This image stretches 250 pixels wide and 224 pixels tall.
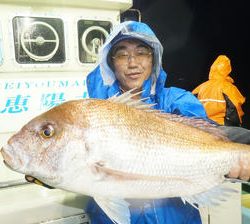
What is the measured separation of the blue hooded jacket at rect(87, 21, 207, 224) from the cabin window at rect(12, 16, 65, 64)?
912 mm

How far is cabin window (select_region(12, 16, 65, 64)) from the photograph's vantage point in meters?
3.32

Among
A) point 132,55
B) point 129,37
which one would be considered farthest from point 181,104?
point 129,37

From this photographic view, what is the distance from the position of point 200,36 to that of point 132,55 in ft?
96.5

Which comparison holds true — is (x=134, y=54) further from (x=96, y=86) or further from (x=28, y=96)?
(x=28, y=96)

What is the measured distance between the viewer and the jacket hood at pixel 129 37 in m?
2.50

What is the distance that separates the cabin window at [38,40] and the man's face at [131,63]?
1.11 m

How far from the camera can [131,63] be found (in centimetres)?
238

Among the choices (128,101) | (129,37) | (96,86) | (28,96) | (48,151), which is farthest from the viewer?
(28,96)

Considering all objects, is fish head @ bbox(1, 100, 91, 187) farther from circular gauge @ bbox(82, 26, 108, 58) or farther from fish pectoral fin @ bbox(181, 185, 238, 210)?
circular gauge @ bbox(82, 26, 108, 58)

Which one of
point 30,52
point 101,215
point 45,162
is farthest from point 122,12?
point 45,162

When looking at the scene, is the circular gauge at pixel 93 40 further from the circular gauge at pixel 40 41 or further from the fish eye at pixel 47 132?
the fish eye at pixel 47 132

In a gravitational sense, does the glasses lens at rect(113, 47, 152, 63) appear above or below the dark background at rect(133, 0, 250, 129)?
below

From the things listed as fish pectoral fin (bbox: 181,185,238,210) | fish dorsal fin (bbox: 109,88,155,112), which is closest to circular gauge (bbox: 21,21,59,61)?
fish dorsal fin (bbox: 109,88,155,112)

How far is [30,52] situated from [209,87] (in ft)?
13.0
